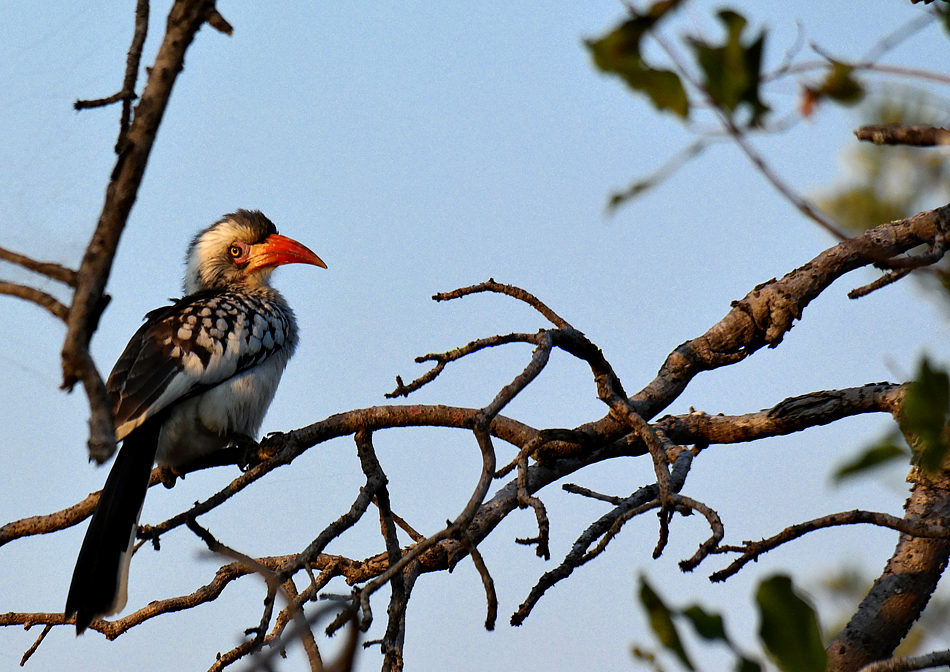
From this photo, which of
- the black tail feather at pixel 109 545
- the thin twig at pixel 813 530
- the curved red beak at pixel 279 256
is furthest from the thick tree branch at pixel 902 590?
the curved red beak at pixel 279 256

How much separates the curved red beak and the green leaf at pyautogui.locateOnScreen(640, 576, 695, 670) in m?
4.53

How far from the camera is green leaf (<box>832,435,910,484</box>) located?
924 millimetres

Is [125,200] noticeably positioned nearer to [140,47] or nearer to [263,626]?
[140,47]

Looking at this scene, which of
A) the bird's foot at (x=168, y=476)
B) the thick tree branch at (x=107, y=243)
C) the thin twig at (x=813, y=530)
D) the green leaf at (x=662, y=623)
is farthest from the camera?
the bird's foot at (x=168, y=476)

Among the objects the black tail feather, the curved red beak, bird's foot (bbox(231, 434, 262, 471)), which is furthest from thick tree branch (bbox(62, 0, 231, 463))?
the curved red beak

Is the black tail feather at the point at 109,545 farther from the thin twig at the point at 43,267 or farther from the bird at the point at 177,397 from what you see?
the thin twig at the point at 43,267

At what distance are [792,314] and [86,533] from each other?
2492 millimetres

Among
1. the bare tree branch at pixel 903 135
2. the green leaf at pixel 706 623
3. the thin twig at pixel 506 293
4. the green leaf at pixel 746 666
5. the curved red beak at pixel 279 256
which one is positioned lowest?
the green leaf at pixel 746 666

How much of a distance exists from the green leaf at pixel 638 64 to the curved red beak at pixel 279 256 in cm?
451

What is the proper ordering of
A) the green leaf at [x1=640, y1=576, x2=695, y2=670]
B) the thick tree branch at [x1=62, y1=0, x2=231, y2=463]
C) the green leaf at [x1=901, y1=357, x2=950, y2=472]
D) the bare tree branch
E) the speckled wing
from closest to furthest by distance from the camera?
the green leaf at [x1=901, y1=357, x2=950, y2=472] → the green leaf at [x1=640, y1=576, x2=695, y2=670] → the bare tree branch → the thick tree branch at [x1=62, y1=0, x2=231, y2=463] → the speckled wing

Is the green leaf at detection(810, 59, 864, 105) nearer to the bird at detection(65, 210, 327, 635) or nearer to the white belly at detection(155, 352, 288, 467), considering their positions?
the bird at detection(65, 210, 327, 635)

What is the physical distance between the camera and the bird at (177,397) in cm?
322

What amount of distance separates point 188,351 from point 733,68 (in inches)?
137

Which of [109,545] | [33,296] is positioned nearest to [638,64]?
[33,296]
